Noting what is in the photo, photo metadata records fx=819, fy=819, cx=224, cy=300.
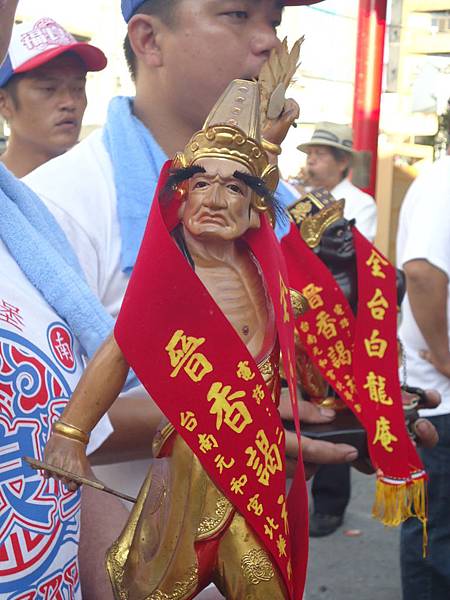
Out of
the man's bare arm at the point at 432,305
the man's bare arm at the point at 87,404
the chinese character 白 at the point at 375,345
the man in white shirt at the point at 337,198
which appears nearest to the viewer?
the man's bare arm at the point at 87,404

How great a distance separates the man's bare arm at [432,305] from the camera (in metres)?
2.79

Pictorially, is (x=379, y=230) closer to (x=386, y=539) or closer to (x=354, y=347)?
(x=386, y=539)

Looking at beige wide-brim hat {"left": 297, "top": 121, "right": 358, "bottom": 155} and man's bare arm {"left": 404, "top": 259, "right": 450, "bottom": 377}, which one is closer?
man's bare arm {"left": 404, "top": 259, "right": 450, "bottom": 377}

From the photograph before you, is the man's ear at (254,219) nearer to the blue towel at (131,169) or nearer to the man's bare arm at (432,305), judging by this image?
the blue towel at (131,169)

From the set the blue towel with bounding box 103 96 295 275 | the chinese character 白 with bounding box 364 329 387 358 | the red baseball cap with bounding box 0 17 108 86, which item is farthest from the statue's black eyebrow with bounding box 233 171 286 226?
the red baseball cap with bounding box 0 17 108 86

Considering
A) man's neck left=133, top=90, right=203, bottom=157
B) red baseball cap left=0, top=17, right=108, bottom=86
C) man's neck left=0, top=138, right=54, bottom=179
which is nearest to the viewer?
man's neck left=133, top=90, right=203, bottom=157

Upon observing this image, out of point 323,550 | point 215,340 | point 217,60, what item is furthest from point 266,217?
point 323,550

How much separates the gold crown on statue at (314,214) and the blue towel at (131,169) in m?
0.34

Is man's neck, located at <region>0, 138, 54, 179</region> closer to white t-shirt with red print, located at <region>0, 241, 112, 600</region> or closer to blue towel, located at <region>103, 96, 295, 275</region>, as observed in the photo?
blue towel, located at <region>103, 96, 295, 275</region>

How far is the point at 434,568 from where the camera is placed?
2.90 meters

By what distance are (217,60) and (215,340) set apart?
67 cm

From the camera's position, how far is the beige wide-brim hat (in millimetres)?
4766

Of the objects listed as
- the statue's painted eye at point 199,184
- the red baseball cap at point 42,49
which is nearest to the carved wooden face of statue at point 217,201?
the statue's painted eye at point 199,184

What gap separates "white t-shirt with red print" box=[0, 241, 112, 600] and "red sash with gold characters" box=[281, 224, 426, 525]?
0.73 metres
